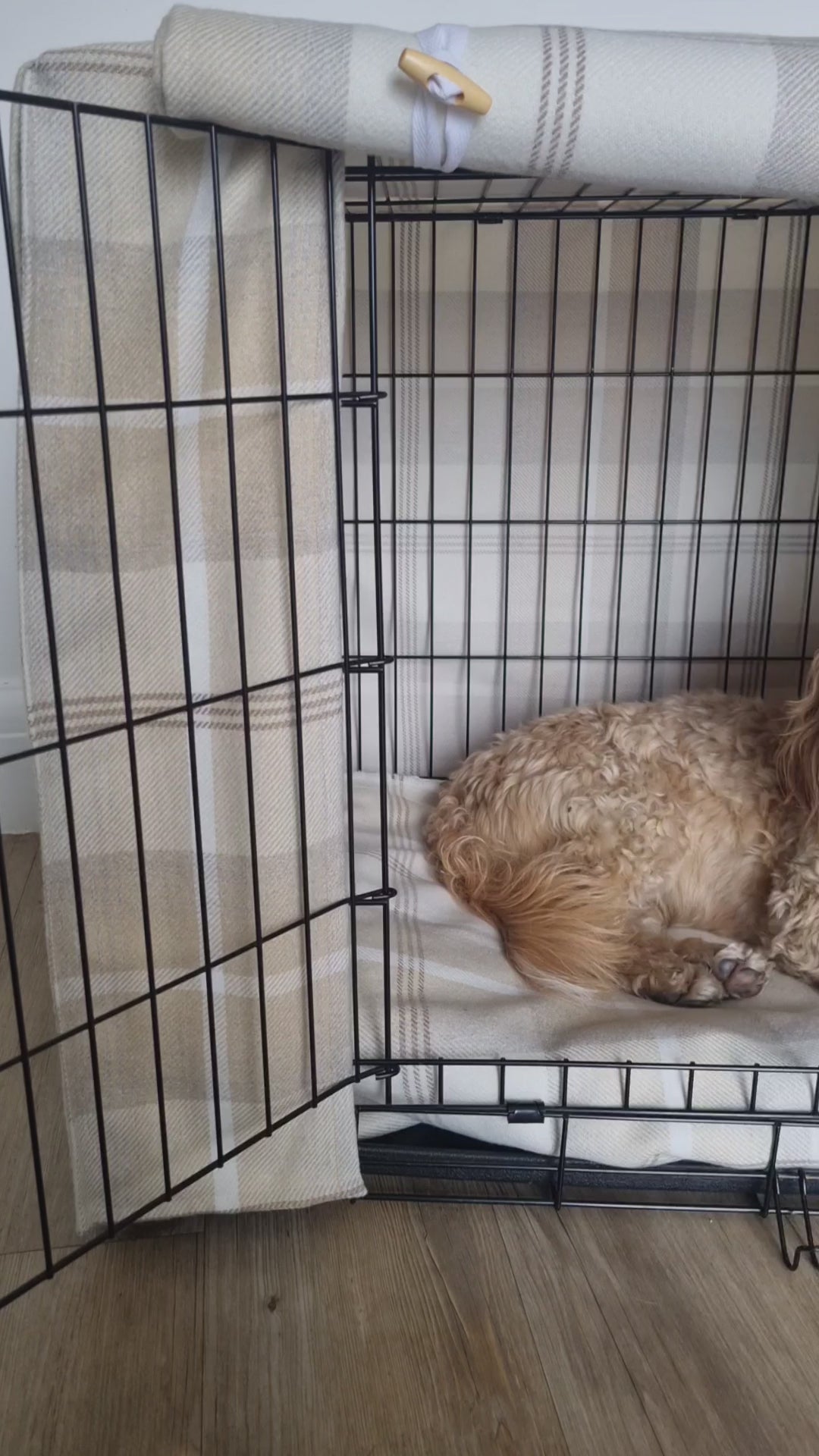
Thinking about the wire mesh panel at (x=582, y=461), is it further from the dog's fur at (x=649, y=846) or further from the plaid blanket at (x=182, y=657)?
the plaid blanket at (x=182, y=657)

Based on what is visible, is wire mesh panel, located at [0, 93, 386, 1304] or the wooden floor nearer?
wire mesh panel, located at [0, 93, 386, 1304]

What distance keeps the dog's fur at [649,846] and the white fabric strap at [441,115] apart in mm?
1152

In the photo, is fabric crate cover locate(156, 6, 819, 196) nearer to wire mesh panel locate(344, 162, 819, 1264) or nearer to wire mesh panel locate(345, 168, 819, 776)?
wire mesh panel locate(344, 162, 819, 1264)

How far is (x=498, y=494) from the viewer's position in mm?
2650

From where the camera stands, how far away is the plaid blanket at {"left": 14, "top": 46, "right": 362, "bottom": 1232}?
4.03 feet

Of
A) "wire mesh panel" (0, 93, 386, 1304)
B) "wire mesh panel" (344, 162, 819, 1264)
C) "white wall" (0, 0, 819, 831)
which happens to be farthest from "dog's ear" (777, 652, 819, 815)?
"white wall" (0, 0, 819, 831)

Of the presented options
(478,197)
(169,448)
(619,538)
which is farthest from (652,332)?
(169,448)

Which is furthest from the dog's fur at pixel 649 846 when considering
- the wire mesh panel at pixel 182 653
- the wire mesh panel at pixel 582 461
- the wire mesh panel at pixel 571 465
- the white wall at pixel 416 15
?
the white wall at pixel 416 15

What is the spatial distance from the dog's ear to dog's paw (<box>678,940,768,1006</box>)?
30 centimetres

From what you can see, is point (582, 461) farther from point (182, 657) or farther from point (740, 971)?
point (182, 657)

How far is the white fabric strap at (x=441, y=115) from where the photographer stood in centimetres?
111

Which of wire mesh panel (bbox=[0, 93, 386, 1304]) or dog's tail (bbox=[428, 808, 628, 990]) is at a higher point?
wire mesh panel (bbox=[0, 93, 386, 1304])

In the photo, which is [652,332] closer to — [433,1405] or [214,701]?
[214,701]

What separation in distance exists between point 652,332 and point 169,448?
163 cm
